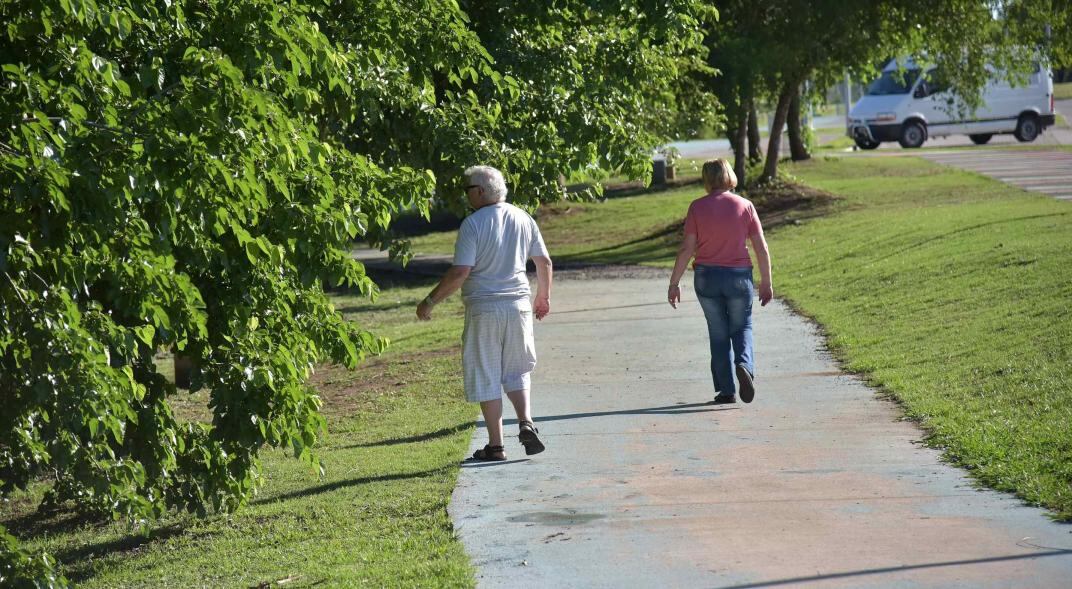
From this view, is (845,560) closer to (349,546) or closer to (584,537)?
(584,537)

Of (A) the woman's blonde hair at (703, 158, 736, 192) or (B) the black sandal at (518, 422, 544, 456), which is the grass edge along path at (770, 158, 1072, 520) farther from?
(B) the black sandal at (518, 422, 544, 456)

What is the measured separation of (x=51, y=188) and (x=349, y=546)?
2.23m

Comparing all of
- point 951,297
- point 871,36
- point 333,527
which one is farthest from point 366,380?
point 871,36

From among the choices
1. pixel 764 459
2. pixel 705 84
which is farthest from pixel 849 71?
pixel 764 459

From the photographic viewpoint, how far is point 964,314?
11.4 meters

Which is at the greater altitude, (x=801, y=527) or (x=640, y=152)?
(x=640, y=152)

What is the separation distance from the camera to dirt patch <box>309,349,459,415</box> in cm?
1083

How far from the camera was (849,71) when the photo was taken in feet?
77.4

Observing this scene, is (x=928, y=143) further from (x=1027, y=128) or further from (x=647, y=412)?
(x=647, y=412)

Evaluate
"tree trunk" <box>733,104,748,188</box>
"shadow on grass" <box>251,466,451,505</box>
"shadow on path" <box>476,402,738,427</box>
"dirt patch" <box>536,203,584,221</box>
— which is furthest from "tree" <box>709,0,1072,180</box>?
"shadow on grass" <box>251,466,451,505</box>

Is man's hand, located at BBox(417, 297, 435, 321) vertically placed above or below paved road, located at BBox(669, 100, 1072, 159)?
above

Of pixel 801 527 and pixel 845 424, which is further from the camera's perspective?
pixel 845 424

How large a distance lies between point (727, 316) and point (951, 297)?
4167 mm

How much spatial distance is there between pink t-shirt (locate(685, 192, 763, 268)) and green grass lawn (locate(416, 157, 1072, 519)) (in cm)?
141
